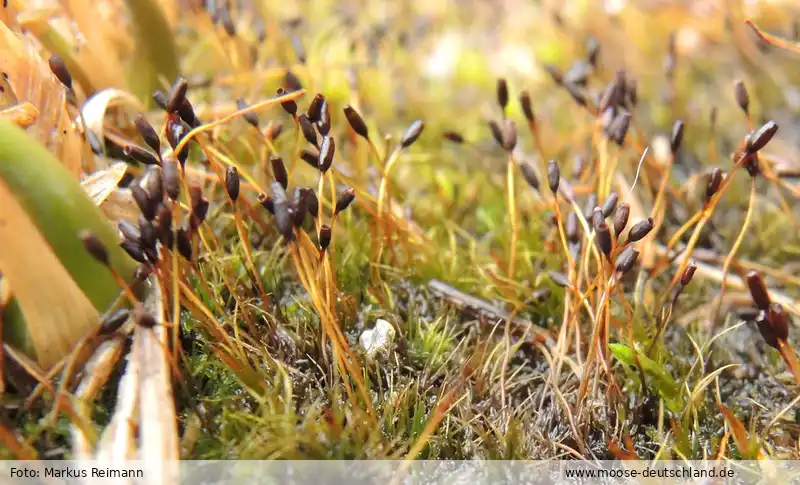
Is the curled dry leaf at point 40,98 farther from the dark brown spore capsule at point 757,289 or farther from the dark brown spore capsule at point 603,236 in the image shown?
the dark brown spore capsule at point 757,289

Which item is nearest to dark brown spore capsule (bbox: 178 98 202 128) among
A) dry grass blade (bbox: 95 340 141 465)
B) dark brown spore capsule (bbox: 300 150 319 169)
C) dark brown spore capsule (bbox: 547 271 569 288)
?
dark brown spore capsule (bbox: 300 150 319 169)

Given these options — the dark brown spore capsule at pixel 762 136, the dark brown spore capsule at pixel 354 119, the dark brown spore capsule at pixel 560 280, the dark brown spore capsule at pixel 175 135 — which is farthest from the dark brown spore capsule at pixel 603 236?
the dark brown spore capsule at pixel 175 135

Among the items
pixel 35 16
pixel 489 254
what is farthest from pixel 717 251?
pixel 35 16

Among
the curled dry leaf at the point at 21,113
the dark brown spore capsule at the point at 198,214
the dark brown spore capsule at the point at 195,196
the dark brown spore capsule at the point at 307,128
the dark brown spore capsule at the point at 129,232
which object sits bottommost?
the dark brown spore capsule at the point at 129,232

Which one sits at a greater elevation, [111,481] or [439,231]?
[439,231]

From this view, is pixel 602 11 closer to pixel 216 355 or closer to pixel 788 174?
pixel 788 174

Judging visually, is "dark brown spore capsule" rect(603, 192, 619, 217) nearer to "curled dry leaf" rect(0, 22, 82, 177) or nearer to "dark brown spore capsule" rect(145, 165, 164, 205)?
"dark brown spore capsule" rect(145, 165, 164, 205)

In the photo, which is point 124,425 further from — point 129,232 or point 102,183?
point 102,183
